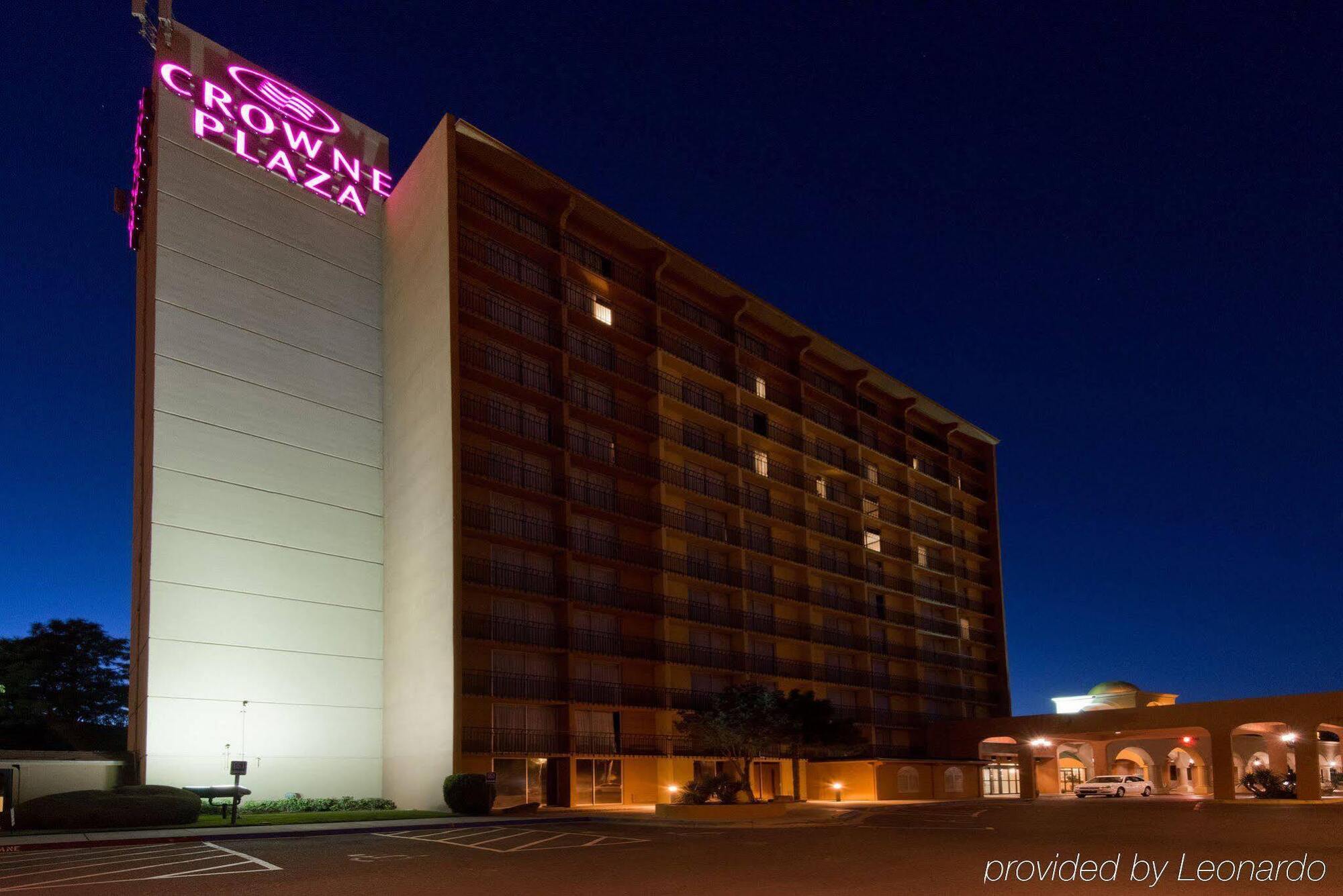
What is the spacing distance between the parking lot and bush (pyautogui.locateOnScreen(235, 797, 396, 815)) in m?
10.1

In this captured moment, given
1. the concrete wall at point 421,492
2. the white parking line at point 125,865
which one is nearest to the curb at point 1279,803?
the concrete wall at point 421,492

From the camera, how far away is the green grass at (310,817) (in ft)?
106

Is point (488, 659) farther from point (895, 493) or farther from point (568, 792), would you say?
point (895, 493)

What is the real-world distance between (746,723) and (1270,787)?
2853 cm

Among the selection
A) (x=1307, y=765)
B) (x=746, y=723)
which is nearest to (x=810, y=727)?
(x=746, y=723)

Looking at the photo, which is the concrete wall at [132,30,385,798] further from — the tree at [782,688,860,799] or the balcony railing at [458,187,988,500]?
the tree at [782,688,860,799]

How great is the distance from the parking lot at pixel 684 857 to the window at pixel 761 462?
90.7 feet

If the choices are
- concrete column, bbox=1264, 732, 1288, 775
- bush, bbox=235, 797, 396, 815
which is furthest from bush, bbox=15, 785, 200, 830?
concrete column, bbox=1264, 732, 1288, 775

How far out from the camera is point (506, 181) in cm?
4794

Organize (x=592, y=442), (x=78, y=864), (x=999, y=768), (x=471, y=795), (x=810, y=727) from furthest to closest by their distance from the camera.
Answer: (x=999, y=768) < (x=592, y=442) < (x=810, y=727) < (x=471, y=795) < (x=78, y=864)

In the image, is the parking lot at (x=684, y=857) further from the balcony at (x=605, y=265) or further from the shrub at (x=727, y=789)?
the balcony at (x=605, y=265)

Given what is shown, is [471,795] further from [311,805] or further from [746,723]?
[746,723]

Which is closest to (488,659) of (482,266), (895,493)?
(482,266)

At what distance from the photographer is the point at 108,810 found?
30484 millimetres
